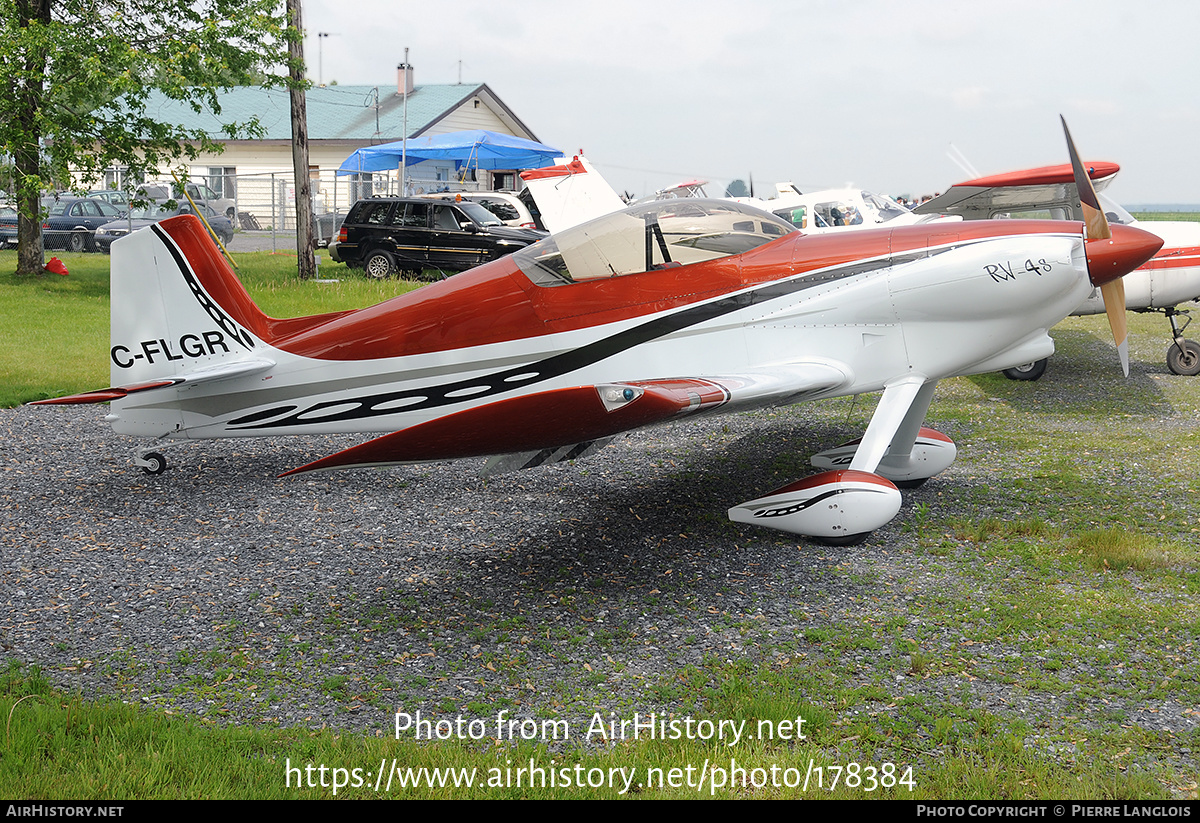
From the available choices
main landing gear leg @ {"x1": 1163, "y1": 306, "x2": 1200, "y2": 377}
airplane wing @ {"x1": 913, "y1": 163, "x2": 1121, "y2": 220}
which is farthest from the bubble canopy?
main landing gear leg @ {"x1": 1163, "y1": 306, "x2": 1200, "y2": 377}

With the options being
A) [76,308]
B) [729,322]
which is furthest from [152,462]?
[76,308]

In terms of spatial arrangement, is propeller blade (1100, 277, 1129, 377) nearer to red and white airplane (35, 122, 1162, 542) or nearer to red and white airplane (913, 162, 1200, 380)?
red and white airplane (35, 122, 1162, 542)

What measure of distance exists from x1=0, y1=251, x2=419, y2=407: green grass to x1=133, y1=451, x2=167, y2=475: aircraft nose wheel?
2.89 m

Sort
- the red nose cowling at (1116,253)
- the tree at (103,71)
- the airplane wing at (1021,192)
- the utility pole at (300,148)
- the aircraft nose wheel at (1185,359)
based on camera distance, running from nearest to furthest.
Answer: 1. the red nose cowling at (1116,253)
2. the aircraft nose wheel at (1185,359)
3. the airplane wing at (1021,192)
4. the tree at (103,71)
5. the utility pole at (300,148)

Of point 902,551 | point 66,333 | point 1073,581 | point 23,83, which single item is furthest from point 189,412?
point 23,83

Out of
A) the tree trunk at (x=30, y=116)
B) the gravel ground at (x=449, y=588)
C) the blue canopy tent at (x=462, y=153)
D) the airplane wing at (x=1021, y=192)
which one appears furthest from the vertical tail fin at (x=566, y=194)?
the gravel ground at (x=449, y=588)

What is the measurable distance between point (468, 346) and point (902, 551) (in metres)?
2.90

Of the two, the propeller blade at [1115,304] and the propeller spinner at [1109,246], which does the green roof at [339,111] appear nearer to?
the propeller blade at [1115,304]

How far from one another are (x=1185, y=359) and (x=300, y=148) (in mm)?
15451

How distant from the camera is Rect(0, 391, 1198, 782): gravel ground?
377 centimetres

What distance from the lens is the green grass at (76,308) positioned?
9758mm

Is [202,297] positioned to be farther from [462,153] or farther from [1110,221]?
[462,153]

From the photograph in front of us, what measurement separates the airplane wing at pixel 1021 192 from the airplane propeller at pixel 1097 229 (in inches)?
206

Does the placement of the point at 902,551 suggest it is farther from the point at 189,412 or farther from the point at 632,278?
the point at 189,412
